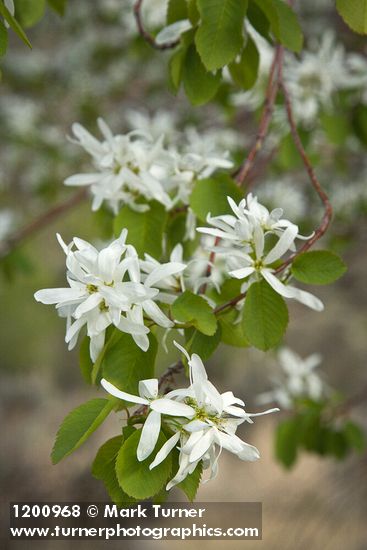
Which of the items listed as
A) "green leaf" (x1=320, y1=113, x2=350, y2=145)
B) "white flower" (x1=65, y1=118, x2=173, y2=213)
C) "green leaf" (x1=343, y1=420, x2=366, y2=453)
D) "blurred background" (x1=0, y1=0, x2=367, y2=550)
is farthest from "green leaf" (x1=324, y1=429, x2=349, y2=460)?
"white flower" (x1=65, y1=118, x2=173, y2=213)

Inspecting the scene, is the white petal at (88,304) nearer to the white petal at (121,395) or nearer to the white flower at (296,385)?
the white petal at (121,395)

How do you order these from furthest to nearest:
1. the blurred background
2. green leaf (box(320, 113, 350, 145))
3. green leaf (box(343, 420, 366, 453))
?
the blurred background
green leaf (box(343, 420, 366, 453))
green leaf (box(320, 113, 350, 145))

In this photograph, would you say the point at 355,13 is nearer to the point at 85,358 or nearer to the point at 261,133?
the point at 261,133

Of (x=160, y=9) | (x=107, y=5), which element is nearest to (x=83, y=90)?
(x=107, y=5)

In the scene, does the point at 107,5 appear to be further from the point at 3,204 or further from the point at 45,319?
the point at 45,319

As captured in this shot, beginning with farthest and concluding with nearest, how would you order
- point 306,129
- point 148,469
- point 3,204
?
point 3,204, point 306,129, point 148,469

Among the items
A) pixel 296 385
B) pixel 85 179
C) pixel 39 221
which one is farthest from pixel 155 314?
pixel 296 385

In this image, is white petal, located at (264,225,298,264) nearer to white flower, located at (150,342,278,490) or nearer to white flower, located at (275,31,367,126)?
white flower, located at (150,342,278,490)

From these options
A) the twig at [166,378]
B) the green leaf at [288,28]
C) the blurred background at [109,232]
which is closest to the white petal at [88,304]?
the twig at [166,378]

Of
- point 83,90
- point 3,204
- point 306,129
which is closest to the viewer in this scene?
point 306,129
